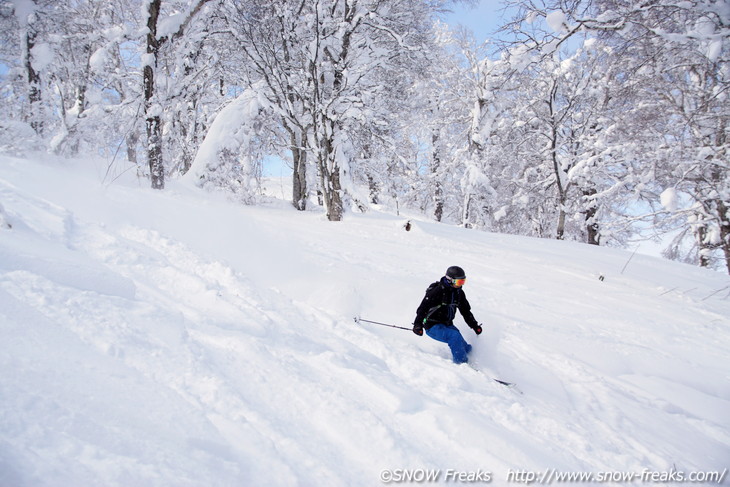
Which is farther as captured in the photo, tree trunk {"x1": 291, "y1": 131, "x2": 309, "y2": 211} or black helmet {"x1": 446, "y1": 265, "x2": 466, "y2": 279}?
tree trunk {"x1": 291, "y1": 131, "x2": 309, "y2": 211}

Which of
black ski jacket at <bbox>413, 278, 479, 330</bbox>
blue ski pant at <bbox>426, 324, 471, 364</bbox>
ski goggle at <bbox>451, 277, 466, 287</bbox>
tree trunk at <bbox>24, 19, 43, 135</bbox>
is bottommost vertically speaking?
blue ski pant at <bbox>426, 324, 471, 364</bbox>

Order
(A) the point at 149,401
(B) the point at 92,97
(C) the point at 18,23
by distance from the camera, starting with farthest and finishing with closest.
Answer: (B) the point at 92,97 < (C) the point at 18,23 < (A) the point at 149,401

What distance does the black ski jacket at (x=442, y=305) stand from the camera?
415 centimetres

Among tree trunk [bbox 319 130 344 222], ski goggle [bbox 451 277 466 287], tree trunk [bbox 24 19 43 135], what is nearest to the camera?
ski goggle [bbox 451 277 466 287]

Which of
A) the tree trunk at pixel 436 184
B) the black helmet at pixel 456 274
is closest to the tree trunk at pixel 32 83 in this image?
the black helmet at pixel 456 274

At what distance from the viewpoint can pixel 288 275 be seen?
5.46m

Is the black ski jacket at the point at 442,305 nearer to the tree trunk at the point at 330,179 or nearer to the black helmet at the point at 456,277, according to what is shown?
the black helmet at the point at 456,277

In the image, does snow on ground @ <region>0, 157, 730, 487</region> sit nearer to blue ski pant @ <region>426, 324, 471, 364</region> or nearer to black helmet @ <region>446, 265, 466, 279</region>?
blue ski pant @ <region>426, 324, 471, 364</region>

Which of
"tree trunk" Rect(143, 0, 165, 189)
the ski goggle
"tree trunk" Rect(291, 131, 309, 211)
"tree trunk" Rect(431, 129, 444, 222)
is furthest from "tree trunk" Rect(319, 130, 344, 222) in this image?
"tree trunk" Rect(431, 129, 444, 222)

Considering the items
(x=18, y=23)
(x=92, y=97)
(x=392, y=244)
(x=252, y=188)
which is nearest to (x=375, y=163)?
(x=252, y=188)

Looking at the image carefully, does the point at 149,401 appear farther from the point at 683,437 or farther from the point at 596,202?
the point at 596,202

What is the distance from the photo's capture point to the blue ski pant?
13.0 feet

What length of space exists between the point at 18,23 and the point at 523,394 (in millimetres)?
15679

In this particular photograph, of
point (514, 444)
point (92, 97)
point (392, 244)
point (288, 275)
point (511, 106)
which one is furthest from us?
point (511, 106)
